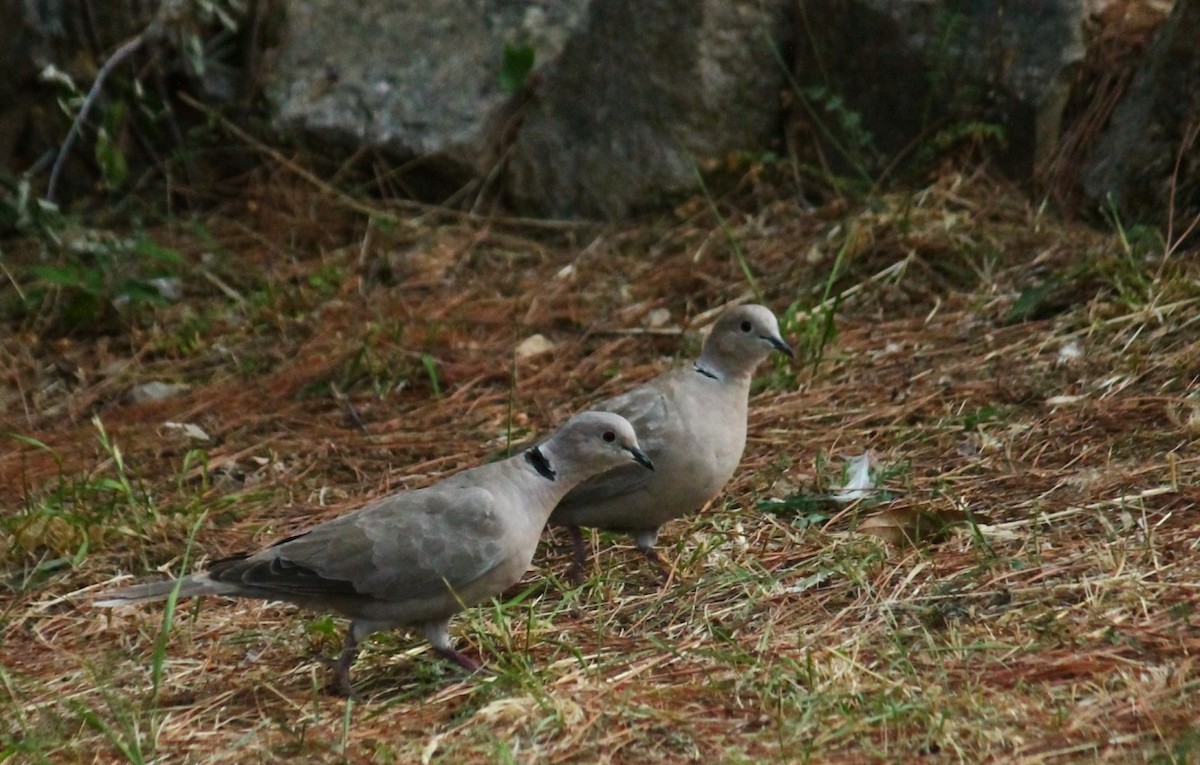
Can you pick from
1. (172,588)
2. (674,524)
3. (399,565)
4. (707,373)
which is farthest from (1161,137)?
(172,588)

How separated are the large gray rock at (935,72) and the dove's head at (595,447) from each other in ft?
10.5

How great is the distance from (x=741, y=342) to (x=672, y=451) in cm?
58

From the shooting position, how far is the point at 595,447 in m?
4.46

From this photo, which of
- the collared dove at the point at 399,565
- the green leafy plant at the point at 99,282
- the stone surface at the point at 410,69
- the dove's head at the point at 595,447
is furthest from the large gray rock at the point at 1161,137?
the green leafy plant at the point at 99,282

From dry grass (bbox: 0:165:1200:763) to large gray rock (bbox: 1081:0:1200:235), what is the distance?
0.35 meters

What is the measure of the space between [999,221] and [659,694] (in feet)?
13.0

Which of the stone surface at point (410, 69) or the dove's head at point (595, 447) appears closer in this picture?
the dove's head at point (595, 447)

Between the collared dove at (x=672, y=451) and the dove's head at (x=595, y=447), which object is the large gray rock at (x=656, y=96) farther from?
the dove's head at (x=595, y=447)

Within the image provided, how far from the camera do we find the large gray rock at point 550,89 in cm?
777

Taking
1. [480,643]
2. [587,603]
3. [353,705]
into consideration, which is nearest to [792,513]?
[587,603]

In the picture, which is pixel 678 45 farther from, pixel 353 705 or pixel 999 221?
pixel 353 705

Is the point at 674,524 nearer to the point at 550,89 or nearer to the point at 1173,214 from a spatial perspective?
the point at 1173,214

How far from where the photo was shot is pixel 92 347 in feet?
23.4

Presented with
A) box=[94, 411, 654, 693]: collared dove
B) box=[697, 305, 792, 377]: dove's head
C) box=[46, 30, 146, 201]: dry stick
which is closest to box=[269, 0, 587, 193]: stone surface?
box=[46, 30, 146, 201]: dry stick
